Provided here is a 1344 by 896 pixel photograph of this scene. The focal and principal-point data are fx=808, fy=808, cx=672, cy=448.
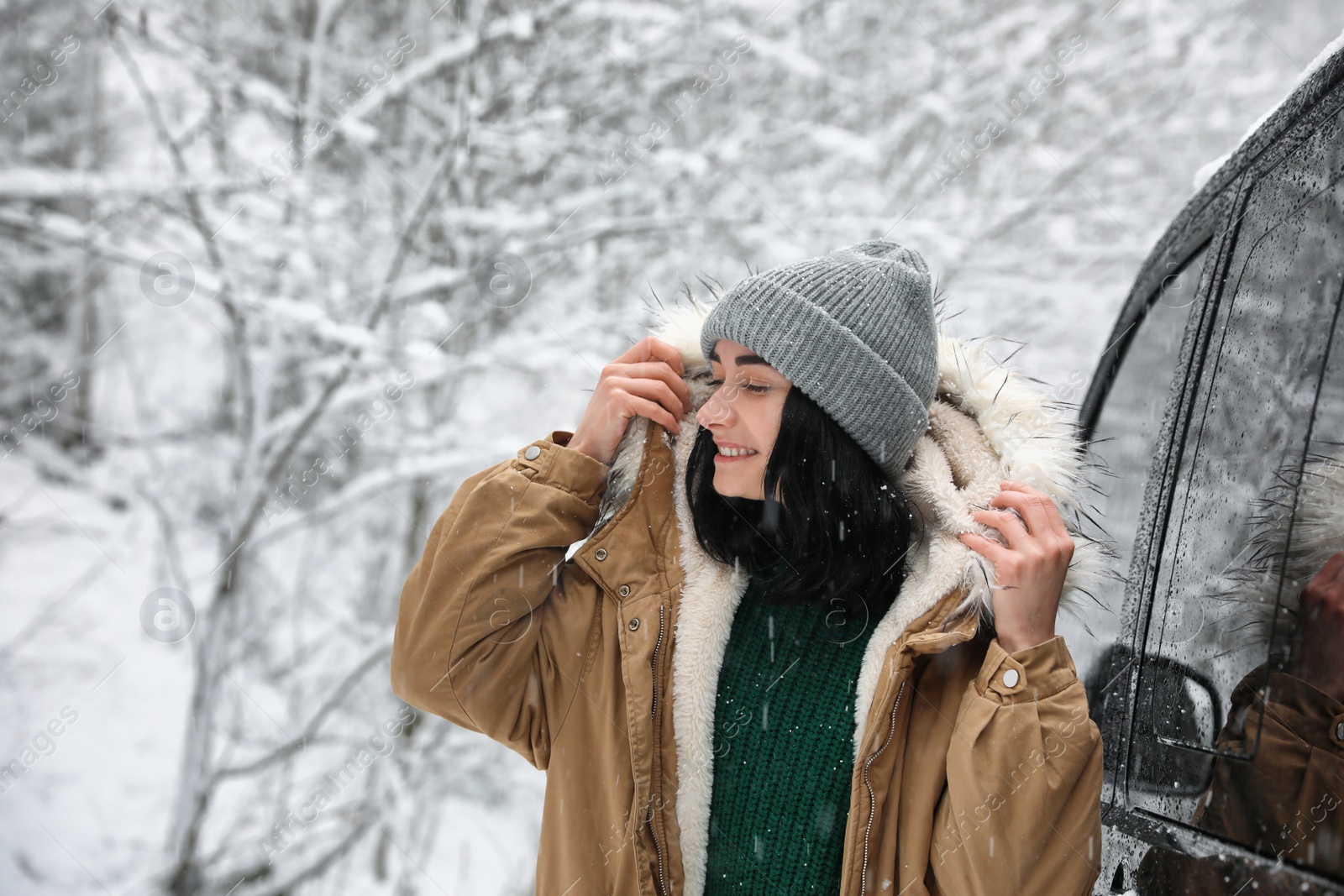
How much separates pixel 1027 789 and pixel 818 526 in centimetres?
63

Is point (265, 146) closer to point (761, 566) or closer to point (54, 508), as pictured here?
point (54, 508)

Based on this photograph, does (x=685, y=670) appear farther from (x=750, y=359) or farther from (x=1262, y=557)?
(x=1262, y=557)

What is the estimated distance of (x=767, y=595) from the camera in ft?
5.98

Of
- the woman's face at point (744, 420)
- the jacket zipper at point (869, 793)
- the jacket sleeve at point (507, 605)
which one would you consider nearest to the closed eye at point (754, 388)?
the woman's face at point (744, 420)

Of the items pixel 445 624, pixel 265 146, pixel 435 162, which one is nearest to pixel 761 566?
pixel 445 624

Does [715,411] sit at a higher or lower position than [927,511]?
higher

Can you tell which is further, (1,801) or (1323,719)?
(1,801)

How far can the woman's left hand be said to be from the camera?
1461 millimetres

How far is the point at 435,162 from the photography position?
198 inches

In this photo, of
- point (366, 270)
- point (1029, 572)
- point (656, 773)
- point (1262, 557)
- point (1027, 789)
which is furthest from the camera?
point (366, 270)

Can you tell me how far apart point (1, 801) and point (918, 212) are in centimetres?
785

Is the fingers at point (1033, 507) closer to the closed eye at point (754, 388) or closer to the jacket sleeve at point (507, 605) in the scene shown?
the closed eye at point (754, 388)

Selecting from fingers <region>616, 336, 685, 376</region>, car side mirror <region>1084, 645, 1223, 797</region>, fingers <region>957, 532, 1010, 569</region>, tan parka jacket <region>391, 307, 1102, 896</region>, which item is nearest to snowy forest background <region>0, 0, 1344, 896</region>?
fingers <region>616, 336, 685, 376</region>

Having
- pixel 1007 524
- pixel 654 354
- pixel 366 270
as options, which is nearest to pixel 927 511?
pixel 1007 524
